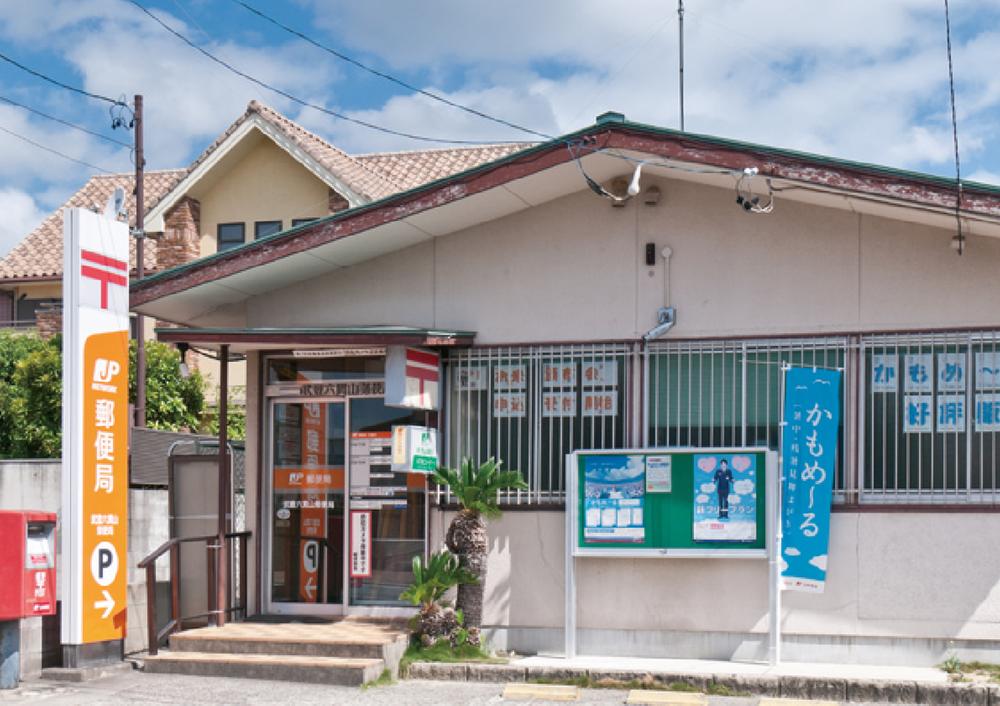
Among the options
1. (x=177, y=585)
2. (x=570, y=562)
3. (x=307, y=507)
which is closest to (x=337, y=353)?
(x=307, y=507)

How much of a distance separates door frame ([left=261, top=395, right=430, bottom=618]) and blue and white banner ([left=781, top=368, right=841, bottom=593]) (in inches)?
146

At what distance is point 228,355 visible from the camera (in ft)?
43.9

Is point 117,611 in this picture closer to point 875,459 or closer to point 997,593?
point 875,459

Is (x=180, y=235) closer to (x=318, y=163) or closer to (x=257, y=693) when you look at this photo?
(x=318, y=163)

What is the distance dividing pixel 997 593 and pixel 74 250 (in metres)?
8.72

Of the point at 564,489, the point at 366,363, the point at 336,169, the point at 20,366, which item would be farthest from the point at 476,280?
the point at 336,169

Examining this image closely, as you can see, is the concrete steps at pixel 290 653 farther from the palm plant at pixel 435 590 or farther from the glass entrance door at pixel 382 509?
the glass entrance door at pixel 382 509

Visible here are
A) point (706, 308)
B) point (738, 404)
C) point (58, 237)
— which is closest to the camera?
point (738, 404)

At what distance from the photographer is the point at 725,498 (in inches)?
462

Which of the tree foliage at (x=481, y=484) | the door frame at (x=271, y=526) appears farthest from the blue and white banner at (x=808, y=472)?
the door frame at (x=271, y=526)

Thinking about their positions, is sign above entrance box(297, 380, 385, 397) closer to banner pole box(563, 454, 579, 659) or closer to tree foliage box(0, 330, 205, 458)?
banner pole box(563, 454, 579, 659)

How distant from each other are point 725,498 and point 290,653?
14.2 feet

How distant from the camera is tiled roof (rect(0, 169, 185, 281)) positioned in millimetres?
31031

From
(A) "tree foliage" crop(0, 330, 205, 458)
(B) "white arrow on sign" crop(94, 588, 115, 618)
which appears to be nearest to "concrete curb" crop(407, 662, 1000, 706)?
(B) "white arrow on sign" crop(94, 588, 115, 618)
